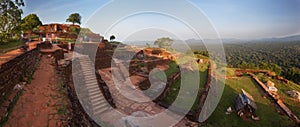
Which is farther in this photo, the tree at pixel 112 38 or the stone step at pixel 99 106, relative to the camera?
the tree at pixel 112 38

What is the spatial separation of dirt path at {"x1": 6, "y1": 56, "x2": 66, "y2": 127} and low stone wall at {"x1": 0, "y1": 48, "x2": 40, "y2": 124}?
0.66 feet

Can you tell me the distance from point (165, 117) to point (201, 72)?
8686 millimetres

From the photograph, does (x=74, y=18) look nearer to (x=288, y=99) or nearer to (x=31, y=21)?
(x=31, y=21)

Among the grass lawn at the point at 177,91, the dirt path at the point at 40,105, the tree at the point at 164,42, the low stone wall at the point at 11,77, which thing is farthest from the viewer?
the tree at the point at 164,42

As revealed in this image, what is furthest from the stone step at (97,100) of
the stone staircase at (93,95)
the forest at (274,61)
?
the forest at (274,61)

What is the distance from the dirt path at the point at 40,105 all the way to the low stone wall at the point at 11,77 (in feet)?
0.66

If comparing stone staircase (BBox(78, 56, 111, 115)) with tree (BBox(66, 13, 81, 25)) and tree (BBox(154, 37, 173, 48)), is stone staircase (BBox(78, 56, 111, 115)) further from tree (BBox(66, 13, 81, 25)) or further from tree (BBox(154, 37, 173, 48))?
tree (BBox(154, 37, 173, 48))

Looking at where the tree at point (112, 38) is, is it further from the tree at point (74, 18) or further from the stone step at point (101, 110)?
the stone step at point (101, 110)

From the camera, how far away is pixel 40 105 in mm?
4836

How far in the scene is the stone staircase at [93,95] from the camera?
Answer: 712cm

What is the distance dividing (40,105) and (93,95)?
2897 mm

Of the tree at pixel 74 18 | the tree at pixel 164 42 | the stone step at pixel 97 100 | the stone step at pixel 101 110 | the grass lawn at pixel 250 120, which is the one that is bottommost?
the grass lawn at pixel 250 120

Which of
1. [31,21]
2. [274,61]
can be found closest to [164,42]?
A: [31,21]

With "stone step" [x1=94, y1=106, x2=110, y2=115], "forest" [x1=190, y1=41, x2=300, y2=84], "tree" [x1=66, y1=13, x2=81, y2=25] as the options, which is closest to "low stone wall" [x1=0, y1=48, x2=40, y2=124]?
"stone step" [x1=94, y1=106, x2=110, y2=115]
